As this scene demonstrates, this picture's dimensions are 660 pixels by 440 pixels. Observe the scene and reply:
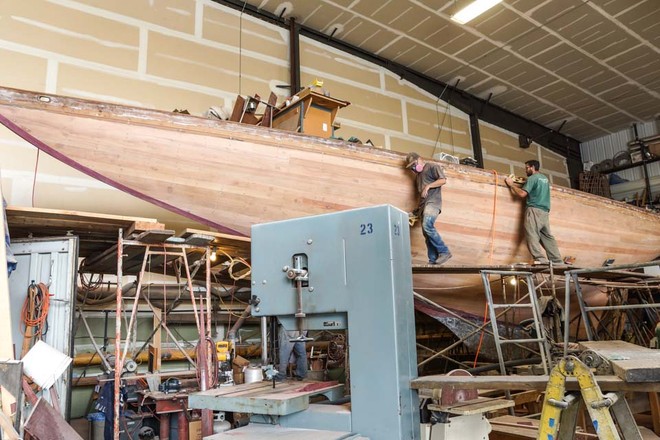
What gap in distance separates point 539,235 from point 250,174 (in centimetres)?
310

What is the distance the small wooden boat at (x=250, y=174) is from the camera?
10.3 ft

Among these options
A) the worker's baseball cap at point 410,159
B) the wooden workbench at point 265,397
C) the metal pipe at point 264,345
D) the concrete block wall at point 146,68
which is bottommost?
the wooden workbench at point 265,397

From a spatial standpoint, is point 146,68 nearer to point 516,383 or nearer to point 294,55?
point 294,55

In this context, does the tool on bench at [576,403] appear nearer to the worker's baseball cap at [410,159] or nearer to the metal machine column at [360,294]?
the metal machine column at [360,294]

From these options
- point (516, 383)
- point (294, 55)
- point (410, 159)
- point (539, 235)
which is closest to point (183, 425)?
point (410, 159)

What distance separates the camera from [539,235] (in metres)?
5.04

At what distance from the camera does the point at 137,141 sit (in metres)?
3.29

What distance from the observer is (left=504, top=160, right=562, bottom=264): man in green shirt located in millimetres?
4984

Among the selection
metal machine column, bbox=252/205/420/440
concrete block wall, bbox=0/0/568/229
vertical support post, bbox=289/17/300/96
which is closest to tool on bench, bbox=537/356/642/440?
metal machine column, bbox=252/205/420/440

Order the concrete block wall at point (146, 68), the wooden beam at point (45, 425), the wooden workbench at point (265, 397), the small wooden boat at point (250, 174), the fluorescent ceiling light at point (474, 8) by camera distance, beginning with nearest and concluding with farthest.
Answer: the wooden workbench at point (265, 397)
the wooden beam at point (45, 425)
the small wooden boat at point (250, 174)
the concrete block wall at point (146, 68)
the fluorescent ceiling light at point (474, 8)

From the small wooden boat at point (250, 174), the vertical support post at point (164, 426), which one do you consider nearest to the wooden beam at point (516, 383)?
the small wooden boat at point (250, 174)

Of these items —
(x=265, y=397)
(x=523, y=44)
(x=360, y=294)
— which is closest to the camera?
(x=265, y=397)

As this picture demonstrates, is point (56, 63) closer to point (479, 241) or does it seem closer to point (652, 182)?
point (479, 241)

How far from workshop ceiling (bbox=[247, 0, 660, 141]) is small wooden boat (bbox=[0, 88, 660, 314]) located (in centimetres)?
321
